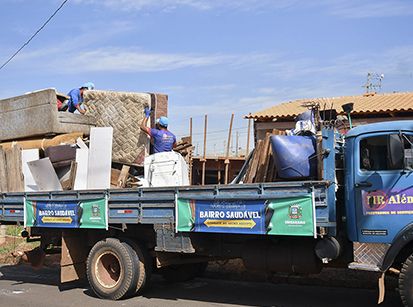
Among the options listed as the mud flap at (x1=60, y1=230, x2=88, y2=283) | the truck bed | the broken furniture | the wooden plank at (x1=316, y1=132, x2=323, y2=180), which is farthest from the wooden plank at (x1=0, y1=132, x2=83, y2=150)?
the wooden plank at (x1=316, y1=132, x2=323, y2=180)

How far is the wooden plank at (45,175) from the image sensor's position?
29.1ft

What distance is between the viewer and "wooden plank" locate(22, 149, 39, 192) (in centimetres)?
930

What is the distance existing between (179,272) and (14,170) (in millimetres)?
3633

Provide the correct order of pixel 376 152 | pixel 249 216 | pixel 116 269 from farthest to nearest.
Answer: pixel 116 269, pixel 249 216, pixel 376 152

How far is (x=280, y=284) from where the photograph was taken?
28.8ft

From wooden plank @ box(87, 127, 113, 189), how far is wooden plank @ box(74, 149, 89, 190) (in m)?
0.09

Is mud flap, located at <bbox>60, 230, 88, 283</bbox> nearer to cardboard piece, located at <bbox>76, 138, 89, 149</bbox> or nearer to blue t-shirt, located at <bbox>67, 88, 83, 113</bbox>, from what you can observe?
cardboard piece, located at <bbox>76, 138, 89, 149</bbox>

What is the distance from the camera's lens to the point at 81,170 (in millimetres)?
8711

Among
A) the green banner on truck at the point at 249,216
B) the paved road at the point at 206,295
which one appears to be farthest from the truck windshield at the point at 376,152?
the paved road at the point at 206,295

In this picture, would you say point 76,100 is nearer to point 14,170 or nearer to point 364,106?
point 14,170

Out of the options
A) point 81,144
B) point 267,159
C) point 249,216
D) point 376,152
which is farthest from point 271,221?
point 81,144

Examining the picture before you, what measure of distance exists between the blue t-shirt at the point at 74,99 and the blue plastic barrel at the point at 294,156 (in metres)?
5.25

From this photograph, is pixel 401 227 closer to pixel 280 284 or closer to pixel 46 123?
pixel 280 284

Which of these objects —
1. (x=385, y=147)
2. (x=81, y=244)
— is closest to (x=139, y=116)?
(x=81, y=244)
